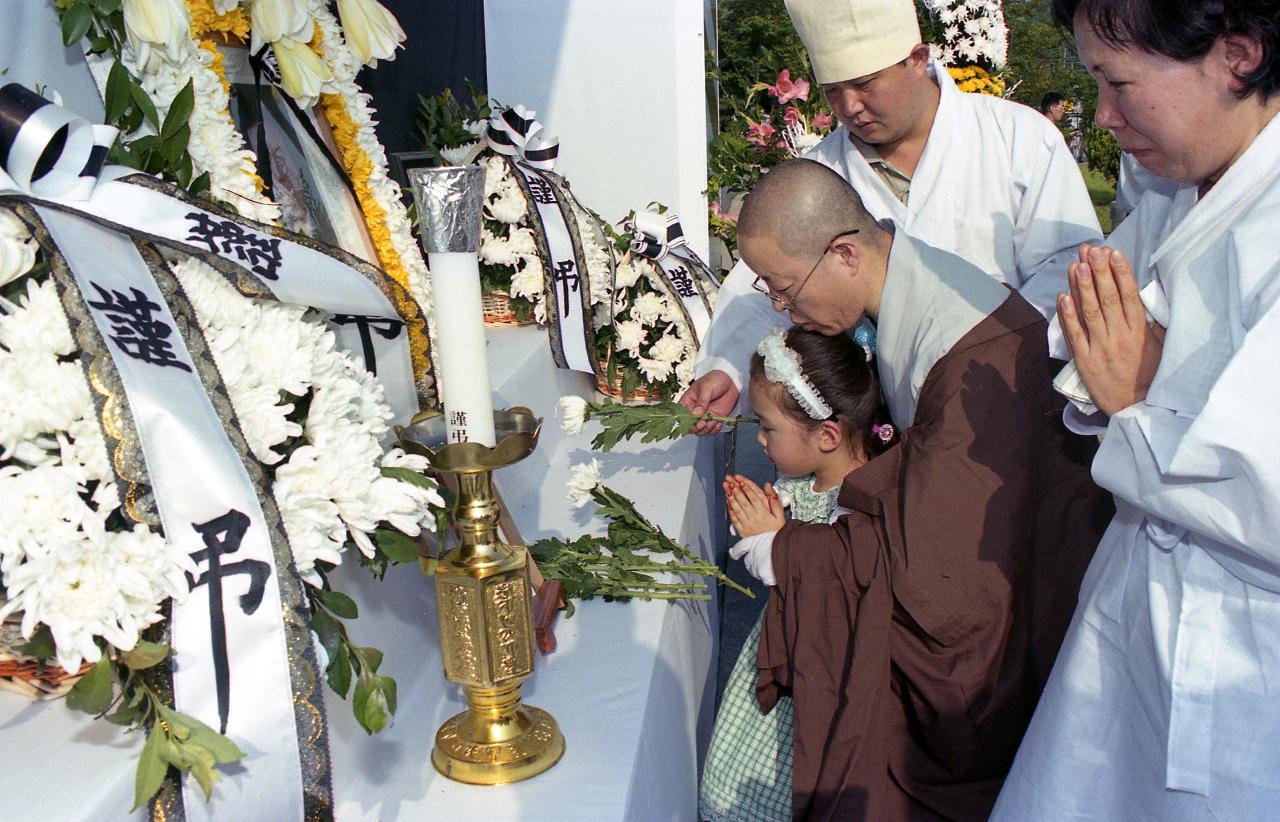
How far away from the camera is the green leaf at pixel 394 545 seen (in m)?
1.54

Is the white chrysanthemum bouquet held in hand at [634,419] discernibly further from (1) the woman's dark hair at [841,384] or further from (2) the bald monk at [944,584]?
(2) the bald monk at [944,584]

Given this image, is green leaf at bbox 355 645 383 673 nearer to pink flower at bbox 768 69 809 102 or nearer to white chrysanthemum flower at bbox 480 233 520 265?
white chrysanthemum flower at bbox 480 233 520 265

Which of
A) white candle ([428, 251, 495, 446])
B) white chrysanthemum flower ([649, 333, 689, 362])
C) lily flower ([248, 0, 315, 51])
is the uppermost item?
lily flower ([248, 0, 315, 51])

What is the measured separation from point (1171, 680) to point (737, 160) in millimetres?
4893

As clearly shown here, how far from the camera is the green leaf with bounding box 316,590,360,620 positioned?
1.43 meters

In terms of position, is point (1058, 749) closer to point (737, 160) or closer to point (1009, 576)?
point (1009, 576)

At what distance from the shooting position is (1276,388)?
4.53 ft

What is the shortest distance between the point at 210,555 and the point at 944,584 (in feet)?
4.41

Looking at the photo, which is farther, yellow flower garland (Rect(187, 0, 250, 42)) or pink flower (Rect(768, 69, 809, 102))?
pink flower (Rect(768, 69, 809, 102))

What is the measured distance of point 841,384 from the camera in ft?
8.63

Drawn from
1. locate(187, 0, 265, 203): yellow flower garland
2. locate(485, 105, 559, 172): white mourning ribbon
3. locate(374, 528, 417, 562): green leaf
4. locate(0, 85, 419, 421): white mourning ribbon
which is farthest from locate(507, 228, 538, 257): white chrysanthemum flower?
locate(374, 528, 417, 562): green leaf

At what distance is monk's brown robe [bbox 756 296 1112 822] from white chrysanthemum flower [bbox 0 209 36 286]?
1.50 metres

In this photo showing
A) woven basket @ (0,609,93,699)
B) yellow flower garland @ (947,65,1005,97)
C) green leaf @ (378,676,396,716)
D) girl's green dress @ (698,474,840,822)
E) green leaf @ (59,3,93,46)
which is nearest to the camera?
woven basket @ (0,609,93,699)

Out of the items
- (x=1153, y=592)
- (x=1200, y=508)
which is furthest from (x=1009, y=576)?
(x=1200, y=508)
